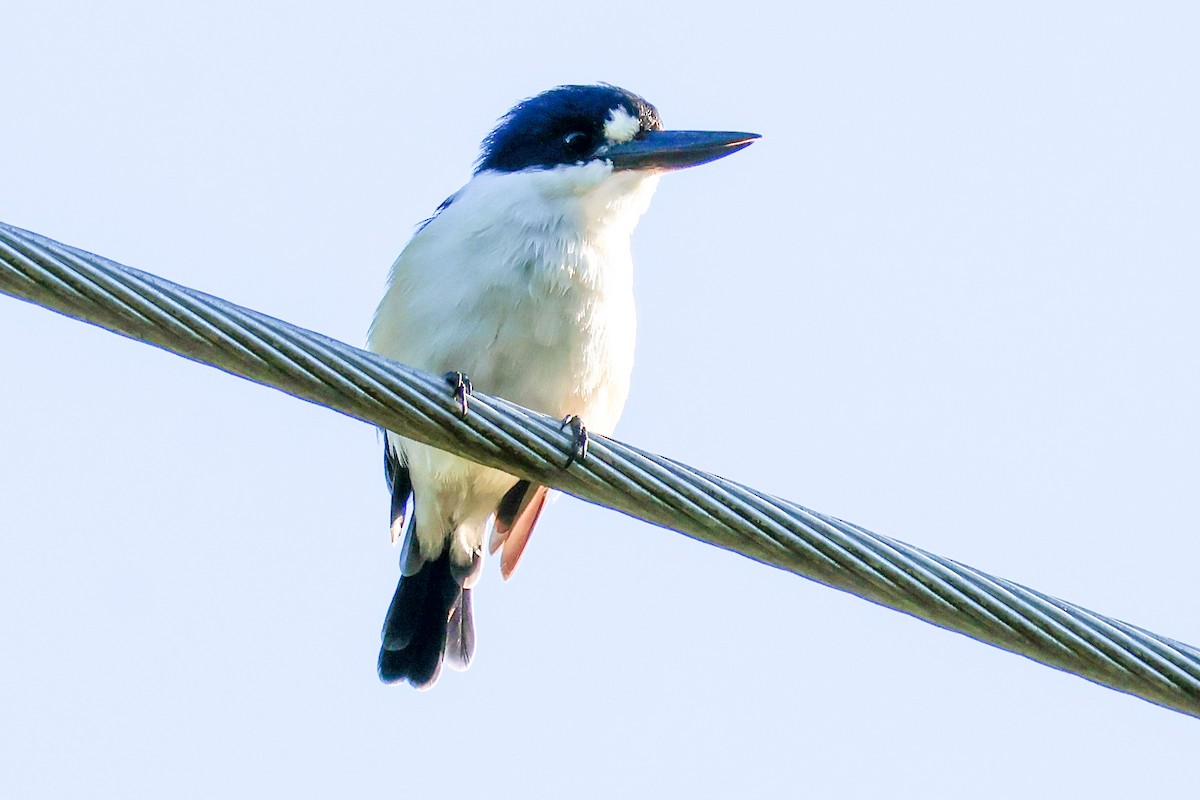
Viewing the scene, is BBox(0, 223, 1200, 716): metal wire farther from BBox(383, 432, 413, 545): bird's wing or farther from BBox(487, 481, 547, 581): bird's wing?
BBox(383, 432, 413, 545): bird's wing

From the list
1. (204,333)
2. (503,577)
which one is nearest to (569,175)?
(503,577)

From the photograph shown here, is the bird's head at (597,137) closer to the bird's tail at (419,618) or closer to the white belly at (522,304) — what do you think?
the white belly at (522,304)

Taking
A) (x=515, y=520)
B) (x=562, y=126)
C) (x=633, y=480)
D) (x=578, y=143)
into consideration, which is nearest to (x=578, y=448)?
(x=633, y=480)

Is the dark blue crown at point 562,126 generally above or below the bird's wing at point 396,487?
above

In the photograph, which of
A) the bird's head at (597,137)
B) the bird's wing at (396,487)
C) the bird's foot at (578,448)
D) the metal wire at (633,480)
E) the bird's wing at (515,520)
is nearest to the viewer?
the metal wire at (633,480)

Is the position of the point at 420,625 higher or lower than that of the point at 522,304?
lower

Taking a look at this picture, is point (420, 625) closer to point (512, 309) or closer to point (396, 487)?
point (396, 487)

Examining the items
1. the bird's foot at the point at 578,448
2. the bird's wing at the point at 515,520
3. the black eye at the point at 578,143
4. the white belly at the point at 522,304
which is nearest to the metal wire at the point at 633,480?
the bird's foot at the point at 578,448

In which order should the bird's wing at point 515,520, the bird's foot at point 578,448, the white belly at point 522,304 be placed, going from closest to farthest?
the bird's foot at point 578,448, the white belly at point 522,304, the bird's wing at point 515,520

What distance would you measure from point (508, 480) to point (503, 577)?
1.17ft

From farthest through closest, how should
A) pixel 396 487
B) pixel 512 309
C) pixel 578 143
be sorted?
pixel 396 487 → pixel 578 143 → pixel 512 309

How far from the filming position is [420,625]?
5.85 m

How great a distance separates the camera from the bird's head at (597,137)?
540 centimetres

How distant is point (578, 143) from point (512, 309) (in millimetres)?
827
